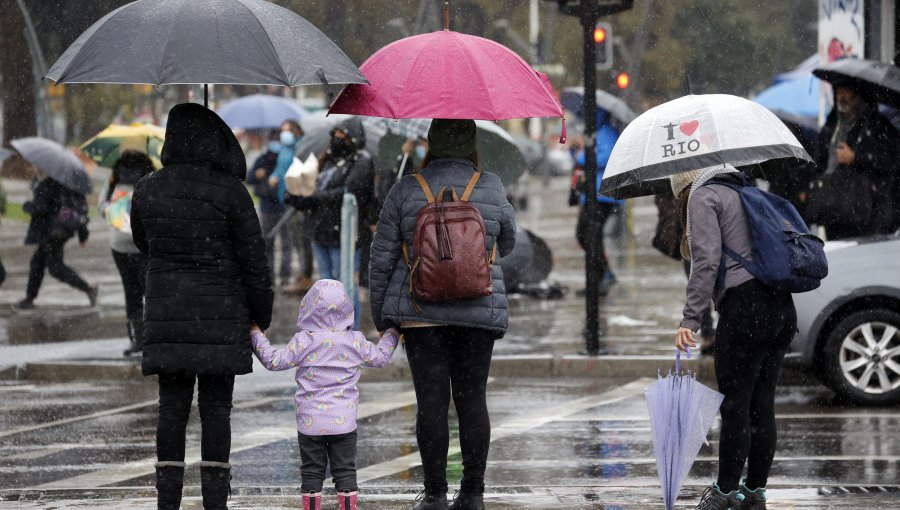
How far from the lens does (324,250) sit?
14336 mm

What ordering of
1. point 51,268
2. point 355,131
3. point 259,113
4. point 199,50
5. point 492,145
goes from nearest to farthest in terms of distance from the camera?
point 199,50 → point 492,145 → point 355,131 → point 51,268 → point 259,113

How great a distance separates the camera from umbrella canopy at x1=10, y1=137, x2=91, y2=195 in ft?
51.7

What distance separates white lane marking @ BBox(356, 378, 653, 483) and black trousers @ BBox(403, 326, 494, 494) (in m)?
1.34

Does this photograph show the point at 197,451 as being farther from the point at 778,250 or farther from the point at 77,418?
the point at 778,250

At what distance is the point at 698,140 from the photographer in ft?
22.1

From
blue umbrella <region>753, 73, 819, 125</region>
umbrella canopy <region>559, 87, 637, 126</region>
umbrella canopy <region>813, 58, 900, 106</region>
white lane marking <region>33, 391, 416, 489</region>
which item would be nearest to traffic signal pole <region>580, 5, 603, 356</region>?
umbrella canopy <region>813, 58, 900, 106</region>

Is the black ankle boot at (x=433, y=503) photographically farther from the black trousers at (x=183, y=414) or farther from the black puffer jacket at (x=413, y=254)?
the black trousers at (x=183, y=414)

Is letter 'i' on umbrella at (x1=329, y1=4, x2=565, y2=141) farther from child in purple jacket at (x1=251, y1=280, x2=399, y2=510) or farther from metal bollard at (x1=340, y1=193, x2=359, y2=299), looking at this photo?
metal bollard at (x1=340, y1=193, x2=359, y2=299)

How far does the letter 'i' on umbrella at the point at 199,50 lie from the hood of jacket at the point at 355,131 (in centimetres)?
756

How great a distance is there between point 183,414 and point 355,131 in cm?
799

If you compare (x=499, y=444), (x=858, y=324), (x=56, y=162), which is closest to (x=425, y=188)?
(x=499, y=444)

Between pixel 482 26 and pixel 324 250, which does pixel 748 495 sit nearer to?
pixel 324 250

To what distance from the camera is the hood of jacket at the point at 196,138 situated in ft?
21.1

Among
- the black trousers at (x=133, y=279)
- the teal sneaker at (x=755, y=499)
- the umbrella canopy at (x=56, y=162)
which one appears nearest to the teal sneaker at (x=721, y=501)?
the teal sneaker at (x=755, y=499)
